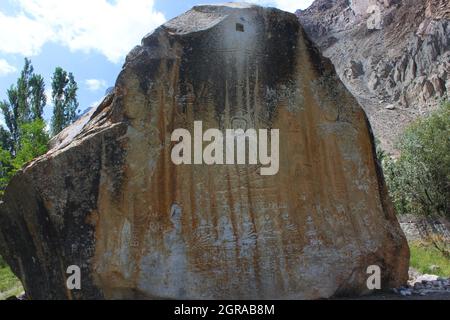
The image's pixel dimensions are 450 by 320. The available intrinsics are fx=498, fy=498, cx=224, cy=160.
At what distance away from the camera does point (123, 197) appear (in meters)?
7.54

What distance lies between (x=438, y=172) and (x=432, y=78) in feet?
137

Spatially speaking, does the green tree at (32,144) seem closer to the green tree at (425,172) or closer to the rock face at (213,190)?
the rock face at (213,190)

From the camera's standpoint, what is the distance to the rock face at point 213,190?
24.3 ft

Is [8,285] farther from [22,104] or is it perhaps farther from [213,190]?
[22,104]

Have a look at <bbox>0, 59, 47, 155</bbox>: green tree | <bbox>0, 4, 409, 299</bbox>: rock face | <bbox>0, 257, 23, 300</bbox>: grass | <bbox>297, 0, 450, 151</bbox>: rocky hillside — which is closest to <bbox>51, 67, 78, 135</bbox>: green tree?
<bbox>0, 59, 47, 155</bbox>: green tree

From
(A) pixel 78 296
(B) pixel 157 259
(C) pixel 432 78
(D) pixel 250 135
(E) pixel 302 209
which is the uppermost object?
(C) pixel 432 78

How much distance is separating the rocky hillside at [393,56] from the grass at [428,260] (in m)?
34.4

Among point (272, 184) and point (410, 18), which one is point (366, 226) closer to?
point (272, 184)

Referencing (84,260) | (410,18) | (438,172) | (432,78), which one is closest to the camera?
(84,260)

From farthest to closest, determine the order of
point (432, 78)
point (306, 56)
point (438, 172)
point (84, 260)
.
Answer: point (432, 78)
point (438, 172)
point (306, 56)
point (84, 260)

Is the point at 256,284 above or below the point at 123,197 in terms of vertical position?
below

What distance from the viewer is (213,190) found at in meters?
7.89

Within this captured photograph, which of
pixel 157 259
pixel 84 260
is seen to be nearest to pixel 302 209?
pixel 157 259

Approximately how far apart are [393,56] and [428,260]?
60.7m
